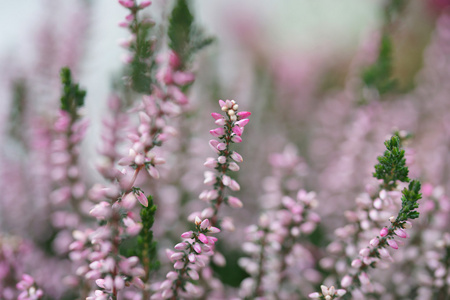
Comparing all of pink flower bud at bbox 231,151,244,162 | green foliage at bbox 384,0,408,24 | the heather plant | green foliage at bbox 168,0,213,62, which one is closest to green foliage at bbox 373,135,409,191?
the heather plant

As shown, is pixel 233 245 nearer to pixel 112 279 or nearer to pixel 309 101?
pixel 112 279

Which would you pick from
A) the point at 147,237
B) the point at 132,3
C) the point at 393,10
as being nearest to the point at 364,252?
the point at 147,237

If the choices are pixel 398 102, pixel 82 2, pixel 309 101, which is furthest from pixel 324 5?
pixel 82 2

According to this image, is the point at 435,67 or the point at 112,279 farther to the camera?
the point at 435,67

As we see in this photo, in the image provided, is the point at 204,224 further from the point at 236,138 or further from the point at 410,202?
the point at 410,202

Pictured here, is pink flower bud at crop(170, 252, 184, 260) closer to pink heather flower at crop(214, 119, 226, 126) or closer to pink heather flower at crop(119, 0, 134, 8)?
pink heather flower at crop(214, 119, 226, 126)

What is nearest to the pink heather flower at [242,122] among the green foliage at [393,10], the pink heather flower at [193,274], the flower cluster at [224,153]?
the flower cluster at [224,153]
